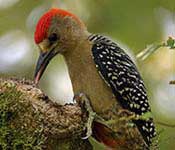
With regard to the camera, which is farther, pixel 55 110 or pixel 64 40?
pixel 64 40

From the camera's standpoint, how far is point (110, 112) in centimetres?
358

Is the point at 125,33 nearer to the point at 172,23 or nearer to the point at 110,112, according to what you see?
the point at 172,23

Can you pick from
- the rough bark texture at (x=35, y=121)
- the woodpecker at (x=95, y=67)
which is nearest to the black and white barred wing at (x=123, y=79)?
the woodpecker at (x=95, y=67)

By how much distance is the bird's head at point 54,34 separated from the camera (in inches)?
149

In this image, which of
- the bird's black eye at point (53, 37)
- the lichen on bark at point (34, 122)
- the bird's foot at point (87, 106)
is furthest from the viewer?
the bird's black eye at point (53, 37)

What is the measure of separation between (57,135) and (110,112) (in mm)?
800

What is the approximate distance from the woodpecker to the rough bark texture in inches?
21.5

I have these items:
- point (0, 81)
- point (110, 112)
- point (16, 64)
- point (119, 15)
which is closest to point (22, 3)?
point (16, 64)

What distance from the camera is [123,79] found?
3.77 m

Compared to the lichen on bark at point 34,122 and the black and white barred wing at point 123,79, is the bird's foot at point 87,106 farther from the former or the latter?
the black and white barred wing at point 123,79

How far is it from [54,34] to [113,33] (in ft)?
3.61

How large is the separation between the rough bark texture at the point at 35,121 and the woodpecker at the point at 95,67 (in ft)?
1.79

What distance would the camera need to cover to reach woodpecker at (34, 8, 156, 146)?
3.64 m

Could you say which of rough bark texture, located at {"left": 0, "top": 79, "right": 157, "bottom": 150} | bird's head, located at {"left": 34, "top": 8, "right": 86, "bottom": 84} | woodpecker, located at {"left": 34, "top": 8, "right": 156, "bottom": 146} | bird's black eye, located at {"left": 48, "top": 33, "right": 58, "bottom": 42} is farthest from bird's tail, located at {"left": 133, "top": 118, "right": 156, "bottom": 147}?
bird's black eye, located at {"left": 48, "top": 33, "right": 58, "bottom": 42}
